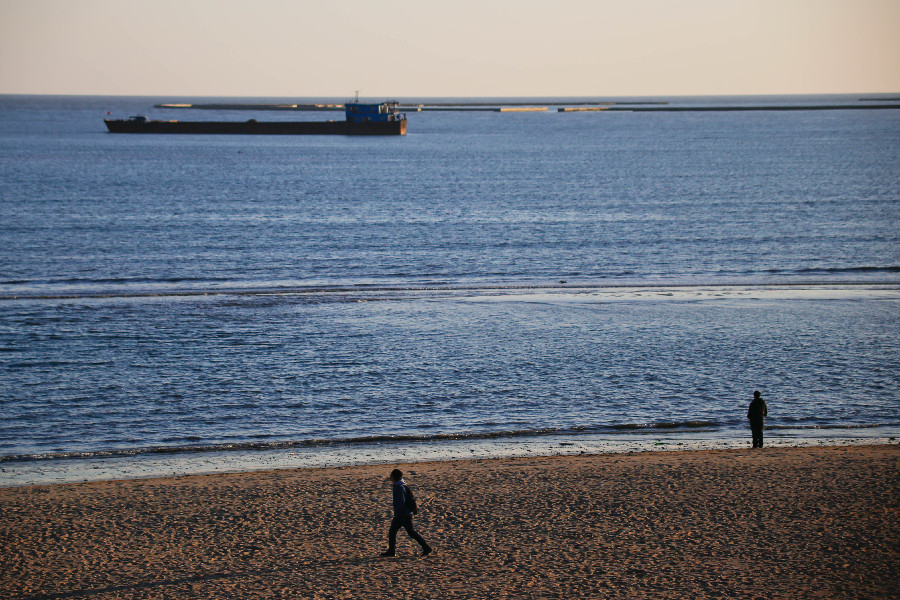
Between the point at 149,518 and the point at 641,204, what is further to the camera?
the point at 641,204

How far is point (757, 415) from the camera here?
22.6 metres

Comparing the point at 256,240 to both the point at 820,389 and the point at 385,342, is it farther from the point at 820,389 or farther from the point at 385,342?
the point at 820,389

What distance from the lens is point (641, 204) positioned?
283ft

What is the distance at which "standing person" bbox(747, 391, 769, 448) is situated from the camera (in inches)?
885

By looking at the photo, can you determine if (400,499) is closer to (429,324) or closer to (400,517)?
(400,517)

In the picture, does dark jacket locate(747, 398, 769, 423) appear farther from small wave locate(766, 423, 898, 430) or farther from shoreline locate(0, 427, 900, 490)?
small wave locate(766, 423, 898, 430)

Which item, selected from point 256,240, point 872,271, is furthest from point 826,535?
point 256,240

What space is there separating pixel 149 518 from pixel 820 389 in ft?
71.1

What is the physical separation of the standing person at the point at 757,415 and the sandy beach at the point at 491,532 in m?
0.97

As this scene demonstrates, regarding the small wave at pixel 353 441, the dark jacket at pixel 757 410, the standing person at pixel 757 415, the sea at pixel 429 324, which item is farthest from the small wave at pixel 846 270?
the dark jacket at pixel 757 410

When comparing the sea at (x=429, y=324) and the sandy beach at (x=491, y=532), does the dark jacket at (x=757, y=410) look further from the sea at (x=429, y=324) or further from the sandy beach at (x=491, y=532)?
the sea at (x=429, y=324)

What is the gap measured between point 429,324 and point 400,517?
24.7m

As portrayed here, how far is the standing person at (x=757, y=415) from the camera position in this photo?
73.8ft

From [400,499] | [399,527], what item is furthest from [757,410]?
[400,499]
